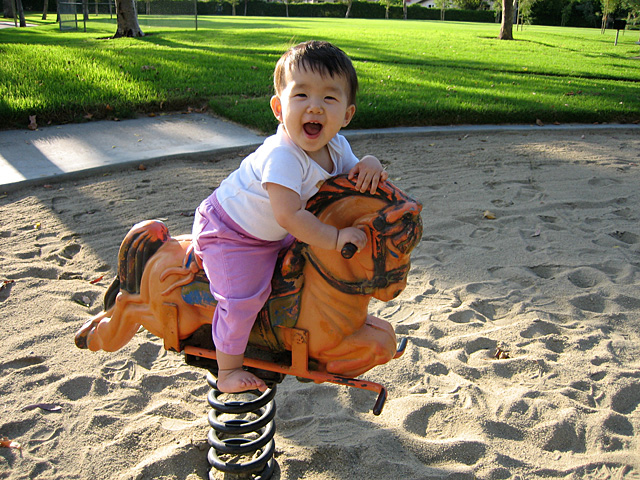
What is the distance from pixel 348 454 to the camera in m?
2.41

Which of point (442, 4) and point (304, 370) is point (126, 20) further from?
point (442, 4)

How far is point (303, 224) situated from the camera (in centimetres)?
165

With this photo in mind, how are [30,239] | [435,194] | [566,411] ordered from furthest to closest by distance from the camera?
[435,194]
[30,239]
[566,411]

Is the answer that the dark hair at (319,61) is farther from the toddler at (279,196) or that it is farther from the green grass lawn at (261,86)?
the green grass lawn at (261,86)

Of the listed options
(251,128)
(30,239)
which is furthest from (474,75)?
(30,239)

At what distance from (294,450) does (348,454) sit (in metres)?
0.25

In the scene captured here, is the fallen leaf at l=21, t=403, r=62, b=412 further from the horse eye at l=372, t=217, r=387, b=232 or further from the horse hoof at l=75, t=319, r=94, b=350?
the horse eye at l=372, t=217, r=387, b=232

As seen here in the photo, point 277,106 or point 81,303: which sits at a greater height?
point 277,106

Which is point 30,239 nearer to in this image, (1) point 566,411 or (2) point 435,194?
(2) point 435,194

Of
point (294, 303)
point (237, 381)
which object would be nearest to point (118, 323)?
point (237, 381)

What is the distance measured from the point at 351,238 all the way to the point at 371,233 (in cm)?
9

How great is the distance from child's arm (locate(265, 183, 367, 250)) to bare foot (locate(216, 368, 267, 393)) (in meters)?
0.58

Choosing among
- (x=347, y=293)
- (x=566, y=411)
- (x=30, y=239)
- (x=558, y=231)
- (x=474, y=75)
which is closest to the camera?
(x=347, y=293)

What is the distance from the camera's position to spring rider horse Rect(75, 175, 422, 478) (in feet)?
5.59
